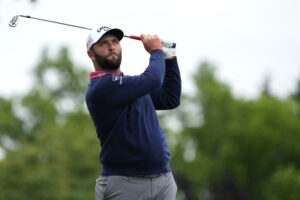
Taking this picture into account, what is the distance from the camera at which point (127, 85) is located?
15.3 ft

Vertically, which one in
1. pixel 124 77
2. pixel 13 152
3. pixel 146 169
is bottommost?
pixel 13 152

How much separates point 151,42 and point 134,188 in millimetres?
1235

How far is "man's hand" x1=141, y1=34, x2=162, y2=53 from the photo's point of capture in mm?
4941

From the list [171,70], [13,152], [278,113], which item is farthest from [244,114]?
[171,70]

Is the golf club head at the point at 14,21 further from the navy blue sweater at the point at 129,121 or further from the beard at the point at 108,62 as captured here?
the navy blue sweater at the point at 129,121

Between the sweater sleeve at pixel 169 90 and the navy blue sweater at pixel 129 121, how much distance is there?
43cm

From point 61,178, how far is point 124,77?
2396cm

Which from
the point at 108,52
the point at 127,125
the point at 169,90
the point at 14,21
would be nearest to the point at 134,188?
the point at 127,125

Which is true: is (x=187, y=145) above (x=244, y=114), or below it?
below

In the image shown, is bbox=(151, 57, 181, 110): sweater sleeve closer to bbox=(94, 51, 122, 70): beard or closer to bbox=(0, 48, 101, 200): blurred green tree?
bbox=(94, 51, 122, 70): beard

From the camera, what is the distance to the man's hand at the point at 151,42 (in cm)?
494

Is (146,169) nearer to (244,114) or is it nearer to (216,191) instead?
(216,191)

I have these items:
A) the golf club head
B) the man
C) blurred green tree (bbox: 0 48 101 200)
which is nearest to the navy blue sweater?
the man

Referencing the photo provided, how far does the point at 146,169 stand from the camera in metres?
4.75
